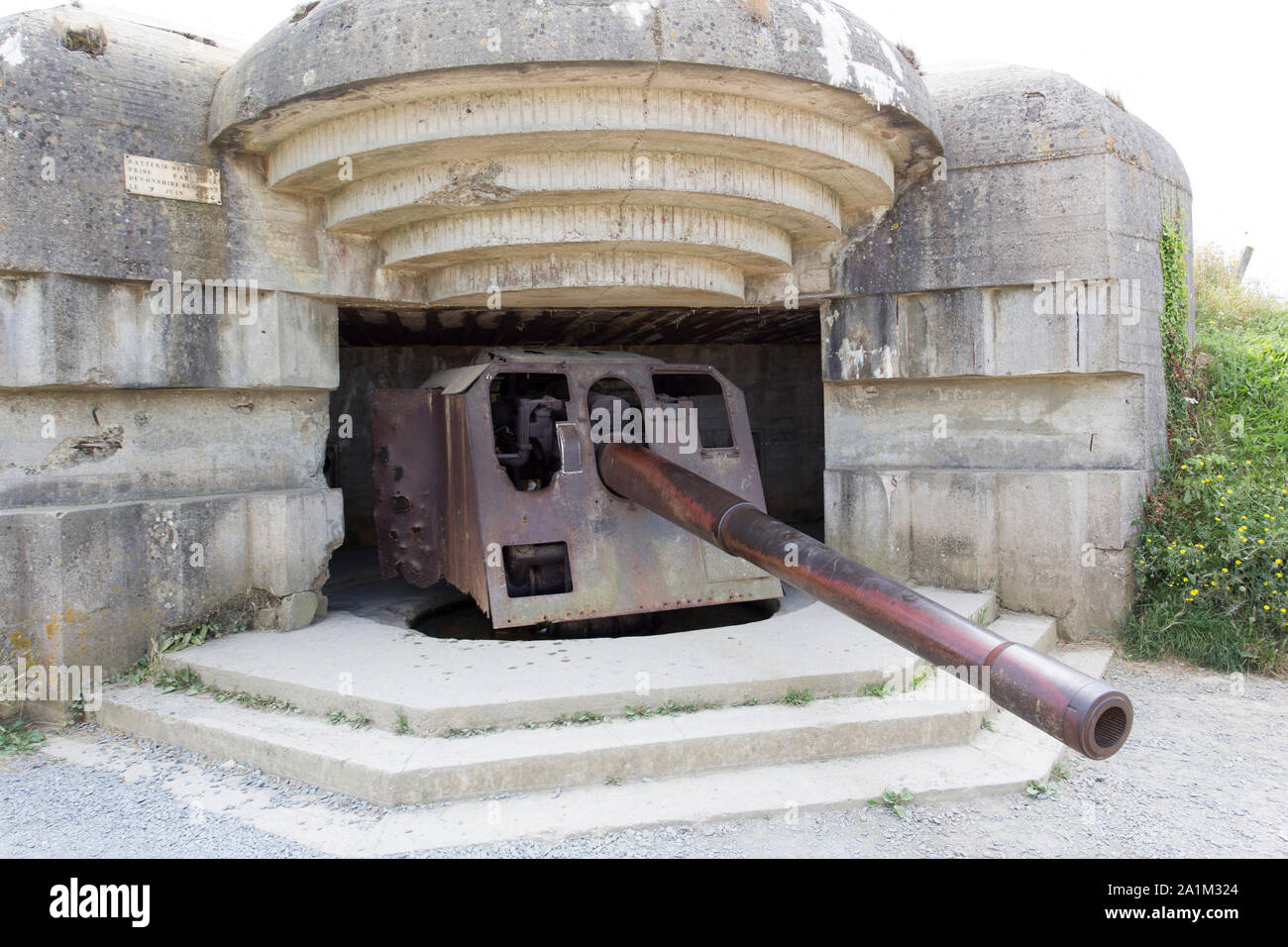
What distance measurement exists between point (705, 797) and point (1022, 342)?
10.6ft

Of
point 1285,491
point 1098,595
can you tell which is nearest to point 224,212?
point 1098,595

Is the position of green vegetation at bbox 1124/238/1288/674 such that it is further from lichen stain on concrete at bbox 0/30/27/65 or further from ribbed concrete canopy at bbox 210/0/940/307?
lichen stain on concrete at bbox 0/30/27/65

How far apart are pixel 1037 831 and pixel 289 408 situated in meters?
4.11

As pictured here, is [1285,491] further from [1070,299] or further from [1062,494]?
[1070,299]

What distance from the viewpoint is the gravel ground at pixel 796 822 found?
272cm

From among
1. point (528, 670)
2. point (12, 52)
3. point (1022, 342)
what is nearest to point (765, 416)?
point (1022, 342)

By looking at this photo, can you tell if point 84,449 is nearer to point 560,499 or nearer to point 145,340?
point 145,340

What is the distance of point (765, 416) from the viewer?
857 centimetres

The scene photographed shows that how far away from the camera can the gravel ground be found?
2725mm

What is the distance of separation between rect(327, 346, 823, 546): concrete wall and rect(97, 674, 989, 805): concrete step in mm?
4339

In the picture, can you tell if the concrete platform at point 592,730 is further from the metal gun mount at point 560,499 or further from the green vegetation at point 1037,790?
the metal gun mount at point 560,499

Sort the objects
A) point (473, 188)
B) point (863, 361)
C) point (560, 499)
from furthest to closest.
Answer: point (863, 361), point (560, 499), point (473, 188)

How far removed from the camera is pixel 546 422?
15.7ft

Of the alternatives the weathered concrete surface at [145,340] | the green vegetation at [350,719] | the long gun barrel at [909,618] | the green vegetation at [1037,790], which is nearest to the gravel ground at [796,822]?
the green vegetation at [1037,790]
